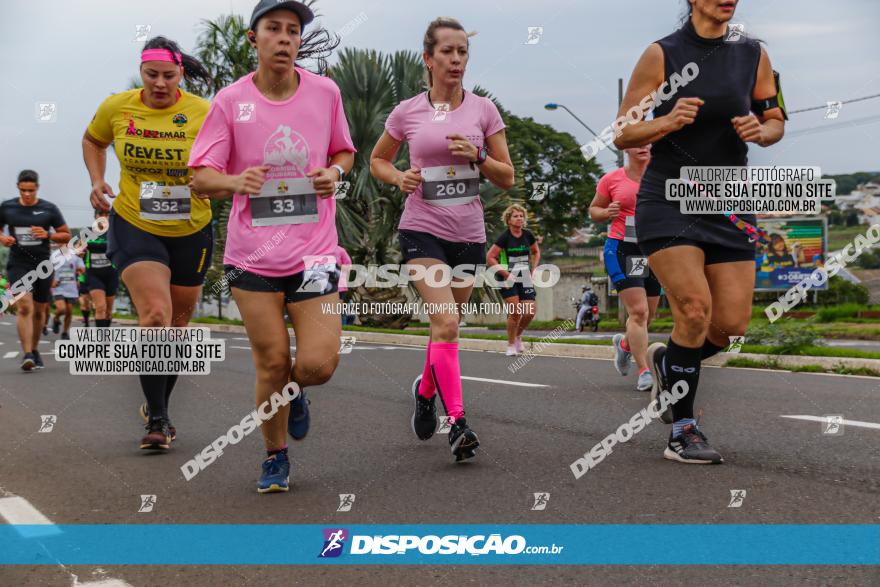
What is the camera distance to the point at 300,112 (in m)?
4.53

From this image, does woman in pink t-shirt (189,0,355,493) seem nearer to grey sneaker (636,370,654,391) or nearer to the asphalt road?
the asphalt road

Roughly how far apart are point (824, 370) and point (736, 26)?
6.16 metres

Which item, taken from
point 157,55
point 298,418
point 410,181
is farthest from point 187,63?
point 298,418

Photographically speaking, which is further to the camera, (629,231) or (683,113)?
Result: (629,231)

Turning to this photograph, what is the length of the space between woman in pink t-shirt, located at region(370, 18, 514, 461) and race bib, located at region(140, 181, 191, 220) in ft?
4.29

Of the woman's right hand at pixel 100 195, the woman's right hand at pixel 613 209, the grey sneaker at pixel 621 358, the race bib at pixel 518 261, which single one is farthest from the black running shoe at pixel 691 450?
the race bib at pixel 518 261

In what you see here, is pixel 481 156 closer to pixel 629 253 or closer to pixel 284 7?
pixel 284 7

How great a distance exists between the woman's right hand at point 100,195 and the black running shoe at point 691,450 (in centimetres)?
370

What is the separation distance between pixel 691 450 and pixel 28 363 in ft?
31.7

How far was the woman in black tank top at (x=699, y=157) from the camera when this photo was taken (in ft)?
15.6

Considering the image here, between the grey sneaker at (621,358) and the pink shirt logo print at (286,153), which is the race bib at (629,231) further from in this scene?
the pink shirt logo print at (286,153)

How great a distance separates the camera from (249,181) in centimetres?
429

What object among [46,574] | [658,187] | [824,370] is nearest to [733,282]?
[658,187]

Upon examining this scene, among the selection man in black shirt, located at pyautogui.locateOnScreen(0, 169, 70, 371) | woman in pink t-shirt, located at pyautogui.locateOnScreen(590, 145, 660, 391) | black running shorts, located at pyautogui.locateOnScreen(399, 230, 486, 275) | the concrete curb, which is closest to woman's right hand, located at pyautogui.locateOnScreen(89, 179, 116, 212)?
black running shorts, located at pyautogui.locateOnScreen(399, 230, 486, 275)
